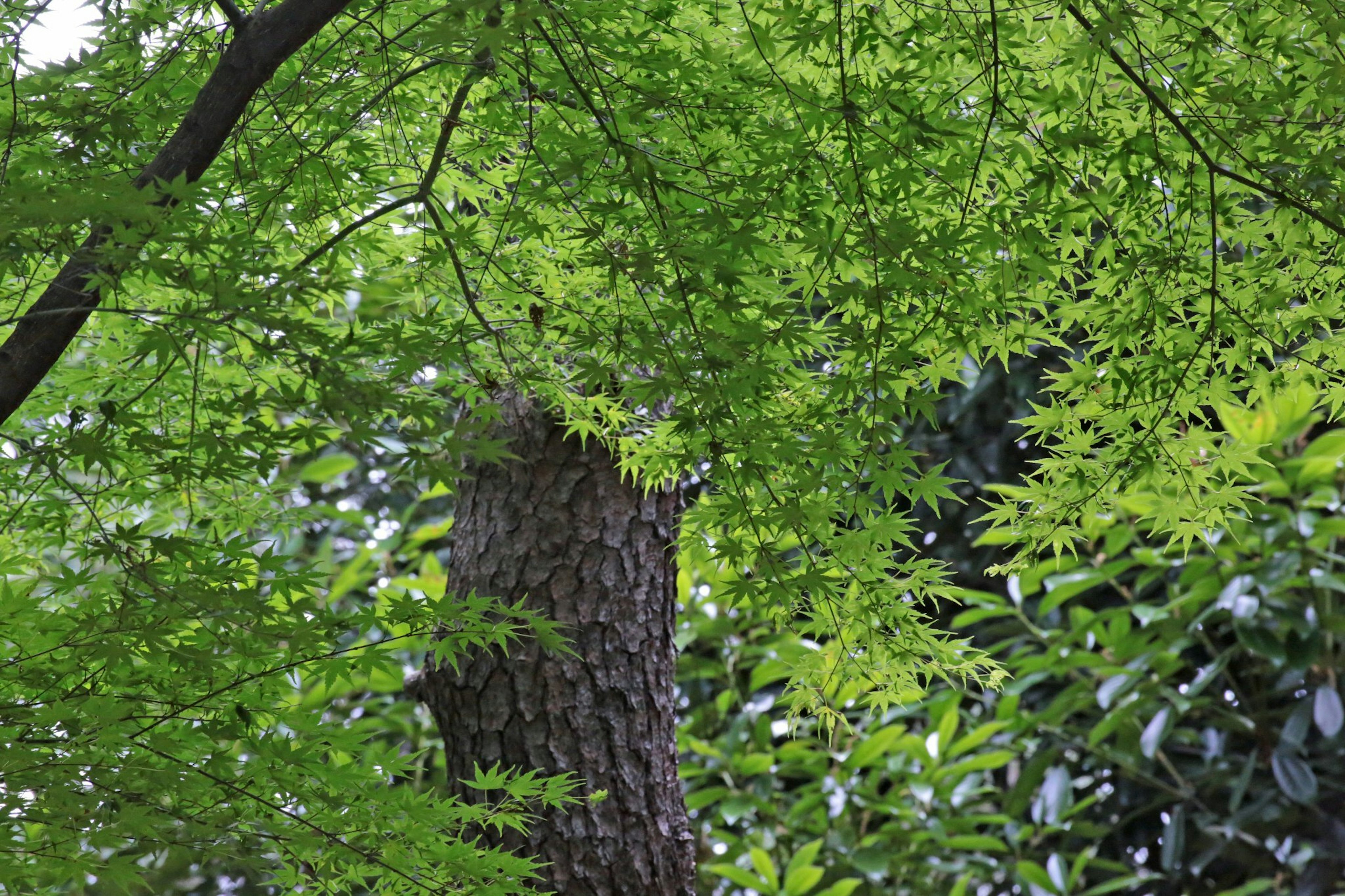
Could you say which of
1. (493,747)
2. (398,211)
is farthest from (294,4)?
(493,747)

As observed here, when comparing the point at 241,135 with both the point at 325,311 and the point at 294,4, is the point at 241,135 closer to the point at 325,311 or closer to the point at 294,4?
the point at 294,4

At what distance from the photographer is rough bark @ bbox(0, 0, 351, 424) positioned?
1.15 m

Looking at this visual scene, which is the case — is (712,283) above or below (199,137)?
below

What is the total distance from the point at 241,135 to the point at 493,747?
1.09m

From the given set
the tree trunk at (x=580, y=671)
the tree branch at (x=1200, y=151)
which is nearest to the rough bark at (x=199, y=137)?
the tree branch at (x=1200, y=151)

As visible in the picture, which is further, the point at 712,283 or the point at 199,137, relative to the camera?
the point at 712,283

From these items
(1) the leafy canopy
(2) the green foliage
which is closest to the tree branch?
(1) the leafy canopy

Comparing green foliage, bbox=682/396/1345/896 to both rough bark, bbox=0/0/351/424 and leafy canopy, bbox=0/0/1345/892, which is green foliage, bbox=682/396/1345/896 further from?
rough bark, bbox=0/0/351/424

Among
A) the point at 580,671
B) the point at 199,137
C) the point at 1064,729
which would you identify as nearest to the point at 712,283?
the point at 199,137

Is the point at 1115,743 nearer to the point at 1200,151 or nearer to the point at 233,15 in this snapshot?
the point at 1200,151

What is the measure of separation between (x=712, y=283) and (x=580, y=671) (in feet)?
3.05

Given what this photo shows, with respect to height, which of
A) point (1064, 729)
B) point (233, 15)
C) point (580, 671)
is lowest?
point (580, 671)

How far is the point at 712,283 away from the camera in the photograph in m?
1.28

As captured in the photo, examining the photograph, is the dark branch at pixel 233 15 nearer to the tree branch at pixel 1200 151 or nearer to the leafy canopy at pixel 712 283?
the leafy canopy at pixel 712 283
